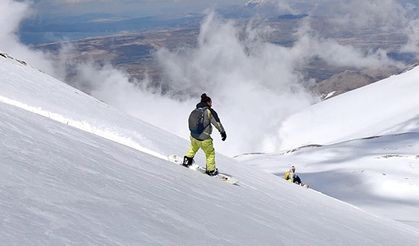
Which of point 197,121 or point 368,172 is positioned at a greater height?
point 368,172

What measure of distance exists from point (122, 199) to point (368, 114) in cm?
16084

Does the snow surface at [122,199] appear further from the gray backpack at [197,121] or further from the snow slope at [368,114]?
the snow slope at [368,114]

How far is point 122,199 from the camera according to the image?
27.7 ft

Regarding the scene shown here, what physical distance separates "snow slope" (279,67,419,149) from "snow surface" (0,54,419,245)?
10401cm

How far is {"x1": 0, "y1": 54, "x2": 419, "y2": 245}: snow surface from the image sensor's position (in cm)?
643

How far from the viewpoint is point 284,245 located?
914 centimetres

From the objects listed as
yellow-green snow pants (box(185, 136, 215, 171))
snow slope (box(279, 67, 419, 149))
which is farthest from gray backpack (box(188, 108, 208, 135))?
snow slope (box(279, 67, 419, 149))

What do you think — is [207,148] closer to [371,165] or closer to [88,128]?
[88,128]

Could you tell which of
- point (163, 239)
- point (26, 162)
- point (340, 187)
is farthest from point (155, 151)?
point (340, 187)

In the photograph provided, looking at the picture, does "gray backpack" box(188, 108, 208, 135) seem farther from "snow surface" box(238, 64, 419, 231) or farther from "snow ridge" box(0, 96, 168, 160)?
"snow surface" box(238, 64, 419, 231)

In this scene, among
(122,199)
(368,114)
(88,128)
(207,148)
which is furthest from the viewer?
(368,114)

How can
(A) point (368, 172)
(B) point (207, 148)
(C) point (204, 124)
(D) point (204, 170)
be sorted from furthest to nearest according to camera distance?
(A) point (368, 172) → (D) point (204, 170) → (B) point (207, 148) → (C) point (204, 124)

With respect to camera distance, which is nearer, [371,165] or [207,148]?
[207,148]

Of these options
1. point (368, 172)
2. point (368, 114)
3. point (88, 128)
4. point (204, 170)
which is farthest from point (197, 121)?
point (368, 114)
